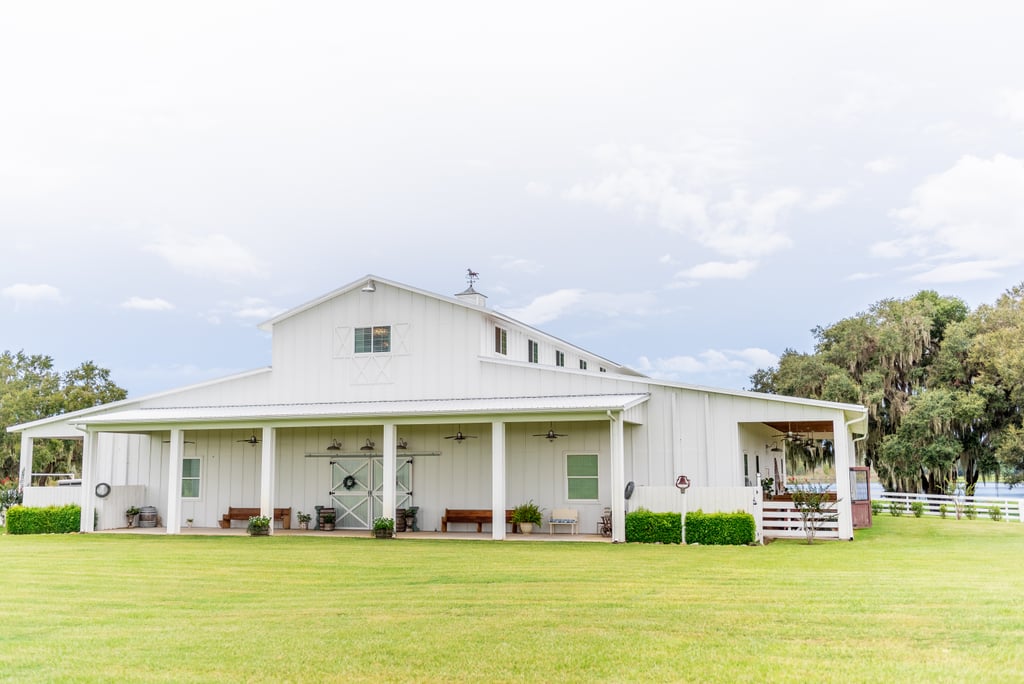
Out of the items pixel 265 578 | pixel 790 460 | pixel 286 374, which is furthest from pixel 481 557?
pixel 790 460

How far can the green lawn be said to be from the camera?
23.4 feet

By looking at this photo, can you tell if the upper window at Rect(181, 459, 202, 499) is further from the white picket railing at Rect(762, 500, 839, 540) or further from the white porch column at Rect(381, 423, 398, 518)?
the white picket railing at Rect(762, 500, 839, 540)

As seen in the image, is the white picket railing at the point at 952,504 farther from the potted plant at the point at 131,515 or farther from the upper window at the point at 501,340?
the potted plant at the point at 131,515

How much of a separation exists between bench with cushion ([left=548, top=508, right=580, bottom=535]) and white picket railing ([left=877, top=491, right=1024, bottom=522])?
52.6 feet

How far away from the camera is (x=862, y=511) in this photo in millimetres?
23312

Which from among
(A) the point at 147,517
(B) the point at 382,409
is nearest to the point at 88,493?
(A) the point at 147,517

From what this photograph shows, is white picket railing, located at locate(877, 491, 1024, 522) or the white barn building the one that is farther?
white picket railing, located at locate(877, 491, 1024, 522)

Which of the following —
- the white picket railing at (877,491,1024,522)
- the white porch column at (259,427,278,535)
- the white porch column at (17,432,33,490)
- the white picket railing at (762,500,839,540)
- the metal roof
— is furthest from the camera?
the white picket railing at (877,491,1024,522)

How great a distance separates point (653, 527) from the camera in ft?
59.1

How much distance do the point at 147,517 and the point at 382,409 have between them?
26.3 feet

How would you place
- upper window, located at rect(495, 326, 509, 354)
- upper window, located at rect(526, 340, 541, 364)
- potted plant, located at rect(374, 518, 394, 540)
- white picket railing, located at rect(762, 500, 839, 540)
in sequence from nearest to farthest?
1. white picket railing, located at rect(762, 500, 839, 540)
2. potted plant, located at rect(374, 518, 394, 540)
3. upper window, located at rect(495, 326, 509, 354)
4. upper window, located at rect(526, 340, 541, 364)

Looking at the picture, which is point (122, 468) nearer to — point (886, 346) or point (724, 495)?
point (724, 495)

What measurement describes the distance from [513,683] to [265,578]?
23.0 ft

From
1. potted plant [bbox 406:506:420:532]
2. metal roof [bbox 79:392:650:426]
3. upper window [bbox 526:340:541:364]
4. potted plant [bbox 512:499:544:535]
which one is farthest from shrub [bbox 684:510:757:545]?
upper window [bbox 526:340:541:364]
